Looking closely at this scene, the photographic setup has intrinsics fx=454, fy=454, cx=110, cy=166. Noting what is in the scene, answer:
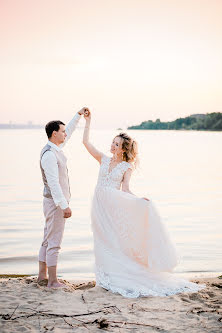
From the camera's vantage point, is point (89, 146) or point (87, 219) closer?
point (89, 146)

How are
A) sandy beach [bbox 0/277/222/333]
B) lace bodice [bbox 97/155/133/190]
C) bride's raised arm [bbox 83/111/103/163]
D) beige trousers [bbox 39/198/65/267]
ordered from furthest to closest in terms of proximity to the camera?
bride's raised arm [bbox 83/111/103/163] < lace bodice [bbox 97/155/133/190] < beige trousers [bbox 39/198/65/267] < sandy beach [bbox 0/277/222/333]

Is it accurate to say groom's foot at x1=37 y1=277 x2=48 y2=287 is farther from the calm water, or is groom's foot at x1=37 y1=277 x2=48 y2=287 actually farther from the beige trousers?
the calm water

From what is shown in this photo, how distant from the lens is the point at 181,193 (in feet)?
58.9

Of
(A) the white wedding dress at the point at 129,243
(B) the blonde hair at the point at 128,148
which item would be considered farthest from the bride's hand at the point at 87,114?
(A) the white wedding dress at the point at 129,243

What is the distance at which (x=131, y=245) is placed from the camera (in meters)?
5.79

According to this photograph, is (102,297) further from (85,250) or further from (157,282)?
(85,250)

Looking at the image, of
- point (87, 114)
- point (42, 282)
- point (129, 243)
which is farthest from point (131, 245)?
point (87, 114)

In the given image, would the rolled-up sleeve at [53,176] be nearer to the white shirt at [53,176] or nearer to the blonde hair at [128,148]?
the white shirt at [53,176]

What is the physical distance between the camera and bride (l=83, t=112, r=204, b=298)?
5.64m

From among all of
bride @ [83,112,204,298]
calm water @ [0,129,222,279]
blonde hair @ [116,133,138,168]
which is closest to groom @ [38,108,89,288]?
bride @ [83,112,204,298]

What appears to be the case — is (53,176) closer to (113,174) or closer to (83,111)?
(113,174)

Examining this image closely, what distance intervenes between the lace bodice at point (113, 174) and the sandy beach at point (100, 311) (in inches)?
53.3

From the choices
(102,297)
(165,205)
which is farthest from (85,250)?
(165,205)

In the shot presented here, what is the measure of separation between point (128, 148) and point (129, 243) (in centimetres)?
124
